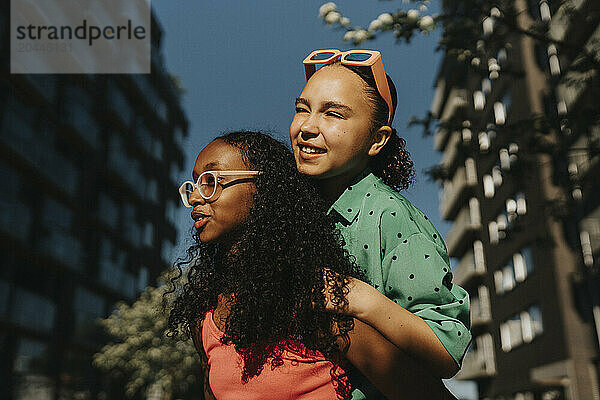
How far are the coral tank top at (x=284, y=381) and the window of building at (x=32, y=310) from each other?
2378cm

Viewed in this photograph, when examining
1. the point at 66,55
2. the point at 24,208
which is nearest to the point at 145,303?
the point at 24,208

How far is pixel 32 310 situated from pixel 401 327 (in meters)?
25.6

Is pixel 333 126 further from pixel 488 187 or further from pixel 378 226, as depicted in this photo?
pixel 488 187

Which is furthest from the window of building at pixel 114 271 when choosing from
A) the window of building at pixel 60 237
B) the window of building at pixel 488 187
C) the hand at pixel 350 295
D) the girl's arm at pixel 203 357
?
the hand at pixel 350 295

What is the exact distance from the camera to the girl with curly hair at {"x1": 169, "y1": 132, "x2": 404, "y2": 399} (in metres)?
1.54

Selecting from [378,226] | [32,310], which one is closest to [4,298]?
[32,310]

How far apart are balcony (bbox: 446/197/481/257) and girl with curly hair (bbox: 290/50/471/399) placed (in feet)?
117

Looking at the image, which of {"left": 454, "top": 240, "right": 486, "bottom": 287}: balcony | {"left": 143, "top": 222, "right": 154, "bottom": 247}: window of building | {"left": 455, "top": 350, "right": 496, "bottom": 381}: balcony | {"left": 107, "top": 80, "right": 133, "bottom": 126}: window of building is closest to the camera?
{"left": 107, "top": 80, "right": 133, "bottom": 126}: window of building

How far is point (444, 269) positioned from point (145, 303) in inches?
888

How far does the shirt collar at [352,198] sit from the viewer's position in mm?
1727

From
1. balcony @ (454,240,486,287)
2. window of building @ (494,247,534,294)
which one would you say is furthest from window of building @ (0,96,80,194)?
balcony @ (454,240,486,287)

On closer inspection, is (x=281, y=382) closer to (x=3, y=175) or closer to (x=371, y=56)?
(x=371, y=56)

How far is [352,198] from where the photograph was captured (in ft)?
5.81

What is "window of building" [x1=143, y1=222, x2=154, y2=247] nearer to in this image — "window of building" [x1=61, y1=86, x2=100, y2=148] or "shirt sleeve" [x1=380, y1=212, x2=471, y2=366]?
"window of building" [x1=61, y1=86, x2=100, y2=148]
